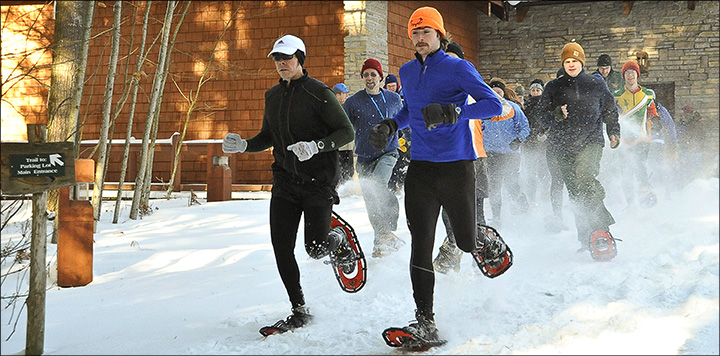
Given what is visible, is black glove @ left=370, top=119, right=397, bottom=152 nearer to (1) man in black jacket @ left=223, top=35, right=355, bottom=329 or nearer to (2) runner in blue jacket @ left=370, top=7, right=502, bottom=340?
(2) runner in blue jacket @ left=370, top=7, right=502, bottom=340

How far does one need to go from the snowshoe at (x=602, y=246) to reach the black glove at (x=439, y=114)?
284 cm

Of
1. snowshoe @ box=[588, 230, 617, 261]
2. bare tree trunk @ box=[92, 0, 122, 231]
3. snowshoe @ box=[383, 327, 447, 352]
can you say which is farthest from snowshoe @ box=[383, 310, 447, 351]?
bare tree trunk @ box=[92, 0, 122, 231]

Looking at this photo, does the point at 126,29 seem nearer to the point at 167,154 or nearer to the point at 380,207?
the point at 167,154

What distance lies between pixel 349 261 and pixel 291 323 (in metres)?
0.65

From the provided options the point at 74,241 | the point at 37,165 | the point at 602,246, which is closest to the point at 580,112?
the point at 602,246

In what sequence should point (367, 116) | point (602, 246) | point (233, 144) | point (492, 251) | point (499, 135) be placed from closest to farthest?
point (233, 144) < point (492, 251) < point (602, 246) < point (367, 116) < point (499, 135)

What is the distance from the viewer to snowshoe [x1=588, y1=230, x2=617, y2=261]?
573cm

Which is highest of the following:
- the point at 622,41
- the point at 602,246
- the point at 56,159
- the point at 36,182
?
the point at 622,41

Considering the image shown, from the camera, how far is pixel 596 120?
20.1 feet

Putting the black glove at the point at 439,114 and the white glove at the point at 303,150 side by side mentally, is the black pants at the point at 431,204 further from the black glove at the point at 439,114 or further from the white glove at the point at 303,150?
the white glove at the point at 303,150

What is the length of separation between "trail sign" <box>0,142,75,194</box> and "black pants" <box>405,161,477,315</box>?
1.83 meters

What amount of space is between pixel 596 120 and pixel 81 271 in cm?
455

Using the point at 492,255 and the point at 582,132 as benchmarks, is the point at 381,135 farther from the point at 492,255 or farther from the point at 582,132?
the point at 582,132

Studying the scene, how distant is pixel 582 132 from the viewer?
616cm
